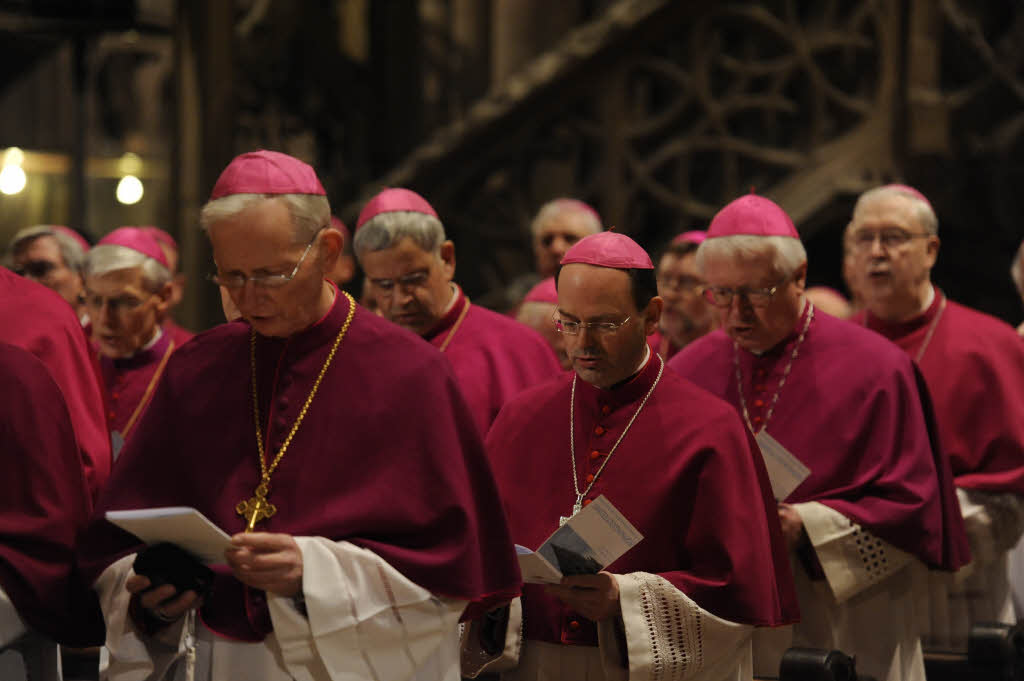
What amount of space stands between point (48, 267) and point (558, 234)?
2.27 meters

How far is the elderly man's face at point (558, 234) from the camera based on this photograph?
764 centimetres

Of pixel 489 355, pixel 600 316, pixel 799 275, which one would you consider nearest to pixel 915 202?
pixel 799 275

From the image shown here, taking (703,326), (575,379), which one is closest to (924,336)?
(703,326)

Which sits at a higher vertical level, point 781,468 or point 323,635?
point 781,468

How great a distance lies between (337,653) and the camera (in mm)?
3455

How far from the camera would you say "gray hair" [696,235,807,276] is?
5.09m

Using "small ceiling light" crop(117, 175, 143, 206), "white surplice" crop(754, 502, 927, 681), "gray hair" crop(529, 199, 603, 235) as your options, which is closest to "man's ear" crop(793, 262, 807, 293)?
"white surplice" crop(754, 502, 927, 681)

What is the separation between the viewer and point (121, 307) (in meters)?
6.49

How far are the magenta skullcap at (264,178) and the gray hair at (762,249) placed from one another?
181 centimetres

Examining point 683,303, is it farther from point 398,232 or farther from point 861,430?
point 861,430

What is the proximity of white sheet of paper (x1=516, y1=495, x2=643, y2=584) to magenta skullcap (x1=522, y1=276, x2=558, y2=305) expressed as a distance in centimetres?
332

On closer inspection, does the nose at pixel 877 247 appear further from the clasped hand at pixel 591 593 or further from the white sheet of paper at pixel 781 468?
the clasped hand at pixel 591 593

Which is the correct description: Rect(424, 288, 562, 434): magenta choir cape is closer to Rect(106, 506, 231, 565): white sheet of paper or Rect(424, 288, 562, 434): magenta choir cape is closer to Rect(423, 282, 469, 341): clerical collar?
Rect(423, 282, 469, 341): clerical collar

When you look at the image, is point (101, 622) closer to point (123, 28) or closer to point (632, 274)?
point (632, 274)
